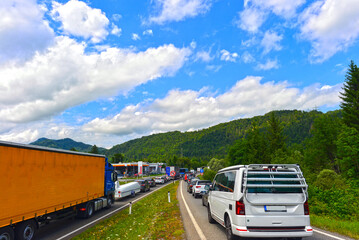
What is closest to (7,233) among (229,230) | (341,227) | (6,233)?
(6,233)

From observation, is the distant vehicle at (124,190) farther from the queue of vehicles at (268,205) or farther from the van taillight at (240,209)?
the van taillight at (240,209)

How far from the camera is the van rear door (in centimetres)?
600

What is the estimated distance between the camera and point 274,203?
19.9ft

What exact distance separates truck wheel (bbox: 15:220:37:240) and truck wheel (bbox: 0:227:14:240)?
36 cm

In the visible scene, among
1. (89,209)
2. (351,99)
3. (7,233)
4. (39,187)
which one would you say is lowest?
(89,209)

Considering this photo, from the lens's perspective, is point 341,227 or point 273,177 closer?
point 273,177

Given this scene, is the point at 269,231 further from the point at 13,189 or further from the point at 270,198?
the point at 13,189

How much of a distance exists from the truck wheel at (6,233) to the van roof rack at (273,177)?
691 centimetres

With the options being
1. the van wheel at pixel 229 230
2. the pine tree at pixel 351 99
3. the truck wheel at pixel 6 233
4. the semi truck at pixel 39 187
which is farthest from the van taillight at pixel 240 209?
the pine tree at pixel 351 99

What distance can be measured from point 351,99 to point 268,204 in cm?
4898

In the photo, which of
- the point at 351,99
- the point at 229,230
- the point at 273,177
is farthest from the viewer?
the point at 351,99

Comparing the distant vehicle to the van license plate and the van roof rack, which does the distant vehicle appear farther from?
the van license plate

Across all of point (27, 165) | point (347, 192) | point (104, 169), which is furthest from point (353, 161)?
point (27, 165)

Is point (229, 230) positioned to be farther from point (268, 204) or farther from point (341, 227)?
point (341, 227)
